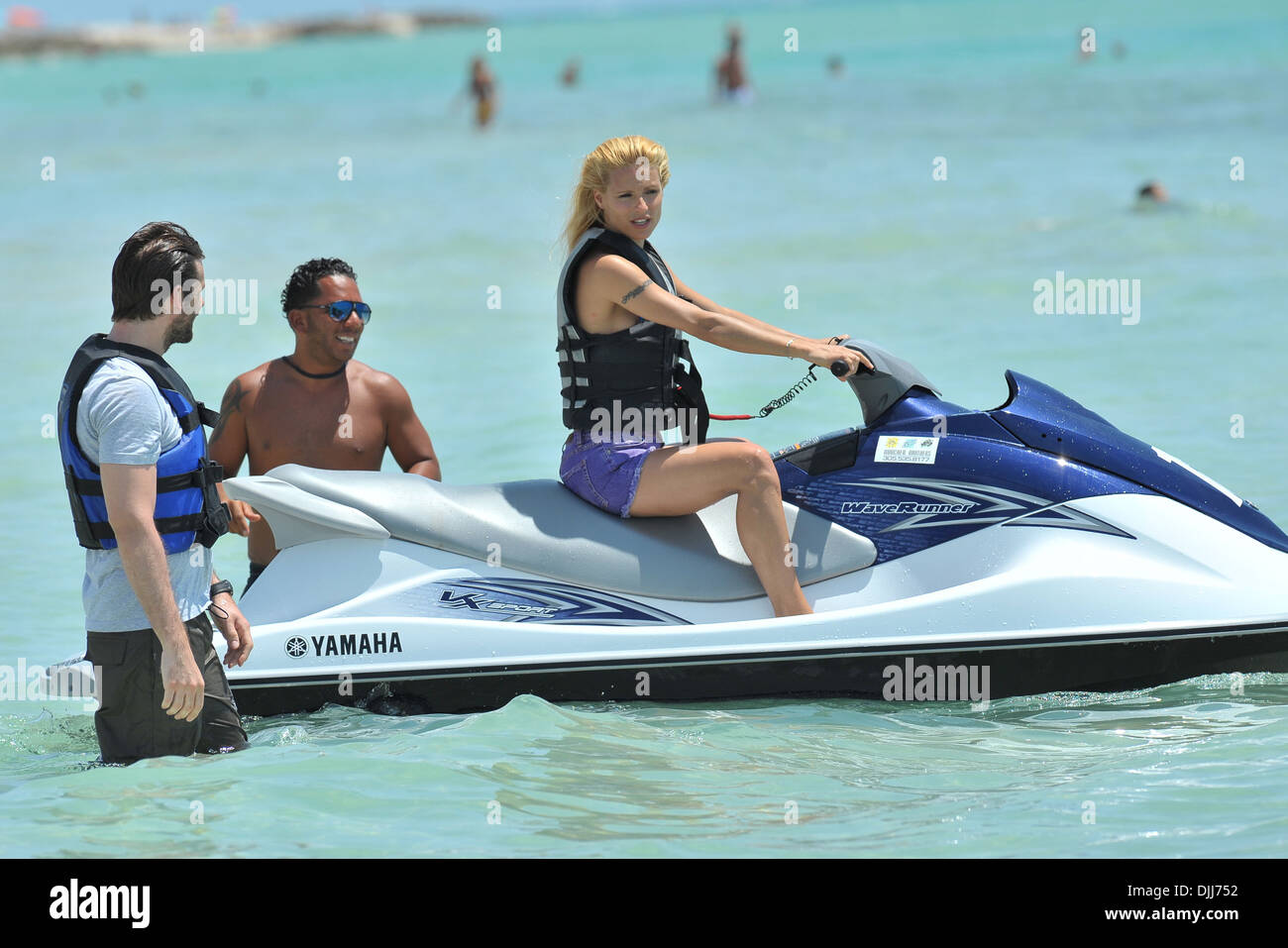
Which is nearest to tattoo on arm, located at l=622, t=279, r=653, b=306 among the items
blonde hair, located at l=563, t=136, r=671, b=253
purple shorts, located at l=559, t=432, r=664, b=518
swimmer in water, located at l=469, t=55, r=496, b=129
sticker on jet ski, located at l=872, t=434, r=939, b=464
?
blonde hair, located at l=563, t=136, r=671, b=253

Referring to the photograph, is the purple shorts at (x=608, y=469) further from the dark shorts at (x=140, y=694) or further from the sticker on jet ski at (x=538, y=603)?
the dark shorts at (x=140, y=694)

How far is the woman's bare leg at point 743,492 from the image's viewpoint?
14.6 ft

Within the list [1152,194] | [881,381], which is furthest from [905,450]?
[1152,194]

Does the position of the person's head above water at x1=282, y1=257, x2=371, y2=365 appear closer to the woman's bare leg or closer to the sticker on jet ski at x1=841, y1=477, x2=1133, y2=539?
the woman's bare leg

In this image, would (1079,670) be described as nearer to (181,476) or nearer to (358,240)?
(181,476)

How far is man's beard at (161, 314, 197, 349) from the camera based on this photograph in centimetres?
338

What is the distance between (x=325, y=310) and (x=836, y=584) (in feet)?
5.55

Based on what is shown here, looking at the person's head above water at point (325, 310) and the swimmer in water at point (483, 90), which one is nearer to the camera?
the person's head above water at point (325, 310)

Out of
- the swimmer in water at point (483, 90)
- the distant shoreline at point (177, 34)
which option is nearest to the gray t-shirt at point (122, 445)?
the swimmer in water at point (483, 90)

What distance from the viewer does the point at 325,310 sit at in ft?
15.9

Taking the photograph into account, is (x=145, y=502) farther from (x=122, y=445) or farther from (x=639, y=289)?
(x=639, y=289)

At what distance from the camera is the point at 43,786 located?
4.03 meters

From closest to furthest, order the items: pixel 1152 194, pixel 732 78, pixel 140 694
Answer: pixel 140 694, pixel 1152 194, pixel 732 78
